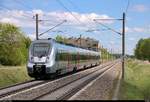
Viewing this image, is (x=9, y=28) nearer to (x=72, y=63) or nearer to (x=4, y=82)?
(x=72, y=63)

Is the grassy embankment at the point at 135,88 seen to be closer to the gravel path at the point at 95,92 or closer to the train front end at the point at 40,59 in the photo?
the gravel path at the point at 95,92

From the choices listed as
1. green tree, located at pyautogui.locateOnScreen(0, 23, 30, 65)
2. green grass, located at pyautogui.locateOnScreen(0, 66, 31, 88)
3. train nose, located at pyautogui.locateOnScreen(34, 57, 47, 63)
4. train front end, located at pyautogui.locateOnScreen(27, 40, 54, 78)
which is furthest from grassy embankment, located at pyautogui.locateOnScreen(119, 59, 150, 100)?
green tree, located at pyautogui.locateOnScreen(0, 23, 30, 65)

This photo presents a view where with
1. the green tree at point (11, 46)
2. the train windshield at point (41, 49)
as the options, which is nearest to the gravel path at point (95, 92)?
the train windshield at point (41, 49)

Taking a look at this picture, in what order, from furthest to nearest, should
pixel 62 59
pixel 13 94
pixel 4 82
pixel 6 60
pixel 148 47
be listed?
pixel 148 47 → pixel 6 60 → pixel 62 59 → pixel 4 82 → pixel 13 94

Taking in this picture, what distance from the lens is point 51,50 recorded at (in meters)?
36.3

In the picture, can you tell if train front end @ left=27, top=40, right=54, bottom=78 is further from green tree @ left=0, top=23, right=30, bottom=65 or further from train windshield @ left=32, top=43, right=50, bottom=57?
green tree @ left=0, top=23, right=30, bottom=65

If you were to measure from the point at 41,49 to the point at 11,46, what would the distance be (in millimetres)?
36337

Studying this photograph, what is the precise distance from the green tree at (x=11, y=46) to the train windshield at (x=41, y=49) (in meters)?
34.4

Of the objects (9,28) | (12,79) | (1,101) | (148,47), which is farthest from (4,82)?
(148,47)

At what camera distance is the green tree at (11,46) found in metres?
71.1

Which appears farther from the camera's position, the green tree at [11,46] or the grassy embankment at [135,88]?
the green tree at [11,46]

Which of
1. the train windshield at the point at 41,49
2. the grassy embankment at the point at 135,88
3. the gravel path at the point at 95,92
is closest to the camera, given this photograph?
the gravel path at the point at 95,92

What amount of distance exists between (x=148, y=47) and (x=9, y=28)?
118 meters

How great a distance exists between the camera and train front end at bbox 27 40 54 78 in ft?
118
